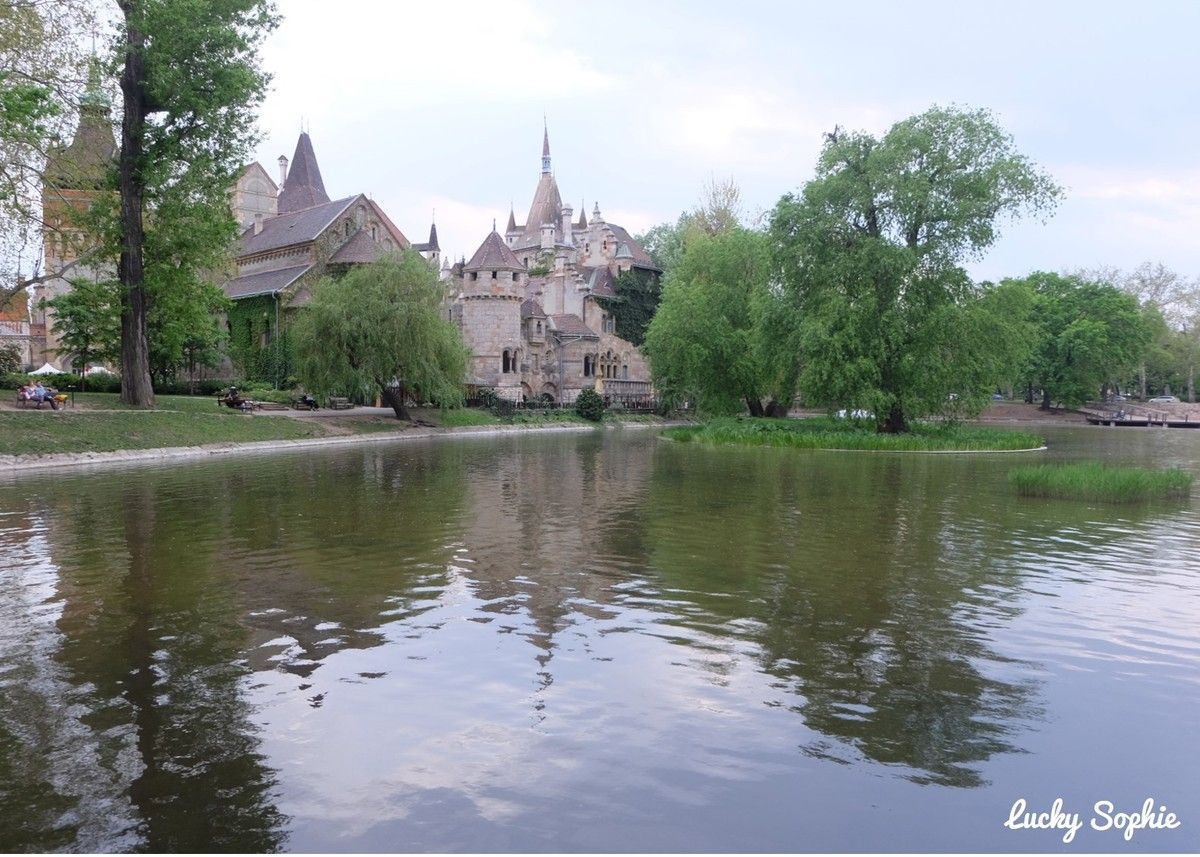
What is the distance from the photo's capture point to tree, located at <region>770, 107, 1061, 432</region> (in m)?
36.9

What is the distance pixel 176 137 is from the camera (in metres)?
31.6

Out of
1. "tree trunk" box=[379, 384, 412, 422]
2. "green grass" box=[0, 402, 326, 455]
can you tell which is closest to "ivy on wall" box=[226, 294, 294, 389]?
"tree trunk" box=[379, 384, 412, 422]

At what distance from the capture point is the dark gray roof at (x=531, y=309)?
72562mm

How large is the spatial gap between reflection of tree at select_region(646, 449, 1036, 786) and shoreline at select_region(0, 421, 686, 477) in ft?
60.2

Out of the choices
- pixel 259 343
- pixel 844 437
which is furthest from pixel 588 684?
pixel 259 343

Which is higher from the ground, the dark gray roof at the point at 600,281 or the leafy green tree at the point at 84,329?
the dark gray roof at the point at 600,281

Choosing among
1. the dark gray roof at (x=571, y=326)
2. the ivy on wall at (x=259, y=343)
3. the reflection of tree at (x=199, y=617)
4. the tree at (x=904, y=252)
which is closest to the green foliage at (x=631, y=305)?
the dark gray roof at (x=571, y=326)

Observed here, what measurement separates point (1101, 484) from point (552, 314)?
211ft

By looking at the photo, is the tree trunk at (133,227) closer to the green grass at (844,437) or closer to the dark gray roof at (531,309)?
the green grass at (844,437)

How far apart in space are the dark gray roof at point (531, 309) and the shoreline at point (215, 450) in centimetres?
1930

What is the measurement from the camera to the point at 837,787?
5391 millimetres

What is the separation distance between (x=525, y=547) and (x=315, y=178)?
241ft

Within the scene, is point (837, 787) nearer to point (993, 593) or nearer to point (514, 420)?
point (993, 593)

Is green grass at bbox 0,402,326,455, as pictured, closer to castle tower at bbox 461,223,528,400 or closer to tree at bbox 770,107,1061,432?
tree at bbox 770,107,1061,432
